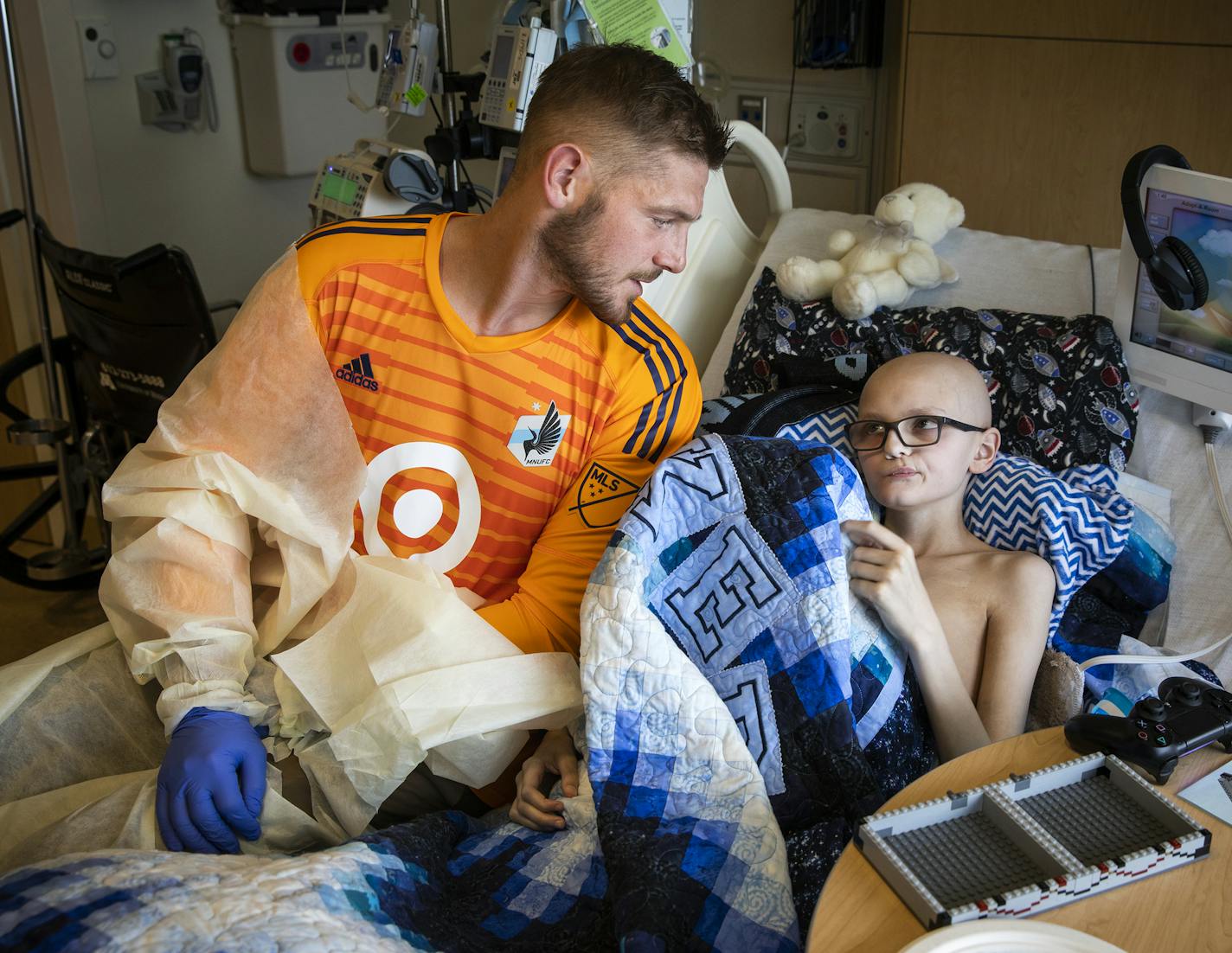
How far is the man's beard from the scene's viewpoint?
1547 millimetres

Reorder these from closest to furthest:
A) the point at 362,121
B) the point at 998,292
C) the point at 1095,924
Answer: the point at 1095,924, the point at 998,292, the point at 362,121

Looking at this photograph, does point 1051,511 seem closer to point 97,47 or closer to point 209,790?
point 209,790

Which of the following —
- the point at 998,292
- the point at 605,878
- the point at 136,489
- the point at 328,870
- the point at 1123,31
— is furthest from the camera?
the point at 1123,31

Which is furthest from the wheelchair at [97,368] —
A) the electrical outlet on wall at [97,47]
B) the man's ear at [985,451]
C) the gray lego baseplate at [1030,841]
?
the gray lego baseplate at [1030,841]

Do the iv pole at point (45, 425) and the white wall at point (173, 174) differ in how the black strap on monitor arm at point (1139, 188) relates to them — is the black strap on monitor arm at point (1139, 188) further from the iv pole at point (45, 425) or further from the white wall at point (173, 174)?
the white wall at point (173, 174)

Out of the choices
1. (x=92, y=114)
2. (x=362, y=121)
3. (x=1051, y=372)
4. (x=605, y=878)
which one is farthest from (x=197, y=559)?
(x=362, y=121)

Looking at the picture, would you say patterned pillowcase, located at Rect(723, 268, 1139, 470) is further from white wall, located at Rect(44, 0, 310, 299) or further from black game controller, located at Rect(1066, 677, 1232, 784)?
white wall, located at Rect(44, 0, 310, 299)

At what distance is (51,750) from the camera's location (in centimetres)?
146

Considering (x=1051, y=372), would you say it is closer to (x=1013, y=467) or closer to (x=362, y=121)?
(x=1013, y=467)

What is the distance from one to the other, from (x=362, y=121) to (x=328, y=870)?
3.37 metres

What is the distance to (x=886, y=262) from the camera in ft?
7.09

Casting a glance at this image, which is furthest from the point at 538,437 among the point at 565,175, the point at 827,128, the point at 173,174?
the point at 173,174

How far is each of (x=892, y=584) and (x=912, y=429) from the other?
374mm

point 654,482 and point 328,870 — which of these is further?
point 654,482
